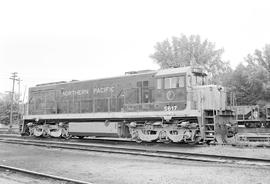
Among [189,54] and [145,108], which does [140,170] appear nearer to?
[145,108]

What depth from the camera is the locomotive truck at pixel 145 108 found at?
46.8 ft

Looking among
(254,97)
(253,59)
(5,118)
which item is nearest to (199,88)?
(254,97)

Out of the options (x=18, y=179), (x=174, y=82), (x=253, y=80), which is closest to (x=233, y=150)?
(x=174, y=82)

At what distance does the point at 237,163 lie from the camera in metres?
9.23

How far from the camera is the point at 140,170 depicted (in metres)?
8.62

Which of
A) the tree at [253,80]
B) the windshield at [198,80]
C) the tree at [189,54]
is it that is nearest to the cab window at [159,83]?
the windshield at [198,80]

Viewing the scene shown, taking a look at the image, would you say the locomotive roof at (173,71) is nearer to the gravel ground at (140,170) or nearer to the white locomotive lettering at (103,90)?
the white locomotive lettering at (103,90)

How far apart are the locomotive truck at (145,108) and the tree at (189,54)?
27.2 m

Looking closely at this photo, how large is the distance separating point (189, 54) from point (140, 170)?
3885 centimetres

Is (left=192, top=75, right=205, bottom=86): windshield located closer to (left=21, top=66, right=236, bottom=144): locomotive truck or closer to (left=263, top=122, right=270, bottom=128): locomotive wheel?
(left=21, top=66, right=236, bottom=144): locomotive truck

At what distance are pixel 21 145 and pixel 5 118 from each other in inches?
2199

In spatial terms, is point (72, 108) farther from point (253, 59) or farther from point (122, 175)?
point (253, 59)

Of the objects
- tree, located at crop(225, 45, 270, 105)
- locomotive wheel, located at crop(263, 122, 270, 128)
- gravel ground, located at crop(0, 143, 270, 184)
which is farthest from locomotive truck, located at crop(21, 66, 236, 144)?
tree, located at crop(225, 45, 270, 105)

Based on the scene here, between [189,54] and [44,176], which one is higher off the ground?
[189,54]
